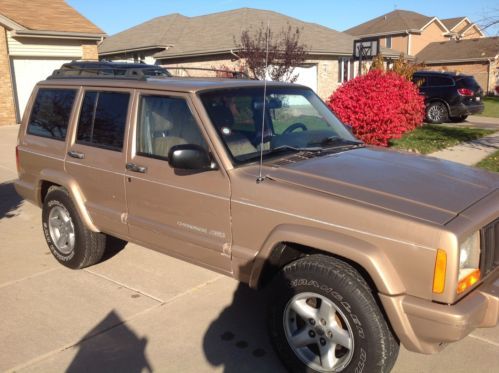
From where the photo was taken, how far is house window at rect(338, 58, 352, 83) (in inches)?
1005

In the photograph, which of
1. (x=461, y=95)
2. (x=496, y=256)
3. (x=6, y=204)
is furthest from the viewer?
(x=461, y=95)

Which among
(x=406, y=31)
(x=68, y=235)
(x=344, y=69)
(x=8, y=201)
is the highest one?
(x=406, y=31)

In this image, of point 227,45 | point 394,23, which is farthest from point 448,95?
point 394,23

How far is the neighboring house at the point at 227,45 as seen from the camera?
23425mm

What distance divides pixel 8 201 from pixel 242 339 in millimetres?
5498

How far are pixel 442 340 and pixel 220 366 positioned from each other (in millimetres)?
1472

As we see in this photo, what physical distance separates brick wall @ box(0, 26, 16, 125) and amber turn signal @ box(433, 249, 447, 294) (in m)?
18.0

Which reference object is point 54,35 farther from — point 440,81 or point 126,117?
point 126,117

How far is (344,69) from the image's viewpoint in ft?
84.9

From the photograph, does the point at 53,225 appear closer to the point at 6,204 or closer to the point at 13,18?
the point at 6,204

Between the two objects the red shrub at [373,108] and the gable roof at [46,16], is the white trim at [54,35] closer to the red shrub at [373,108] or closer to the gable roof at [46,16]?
the gable roof at [46,16]

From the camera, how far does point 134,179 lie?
4.14 m

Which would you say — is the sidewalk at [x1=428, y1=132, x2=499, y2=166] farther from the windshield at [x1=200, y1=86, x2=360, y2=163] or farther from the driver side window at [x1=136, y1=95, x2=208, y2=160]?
the driver side window at [x1=136, y1=95, x2=208, y2=160]


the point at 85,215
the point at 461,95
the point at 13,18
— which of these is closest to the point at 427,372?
the point at 85,215
